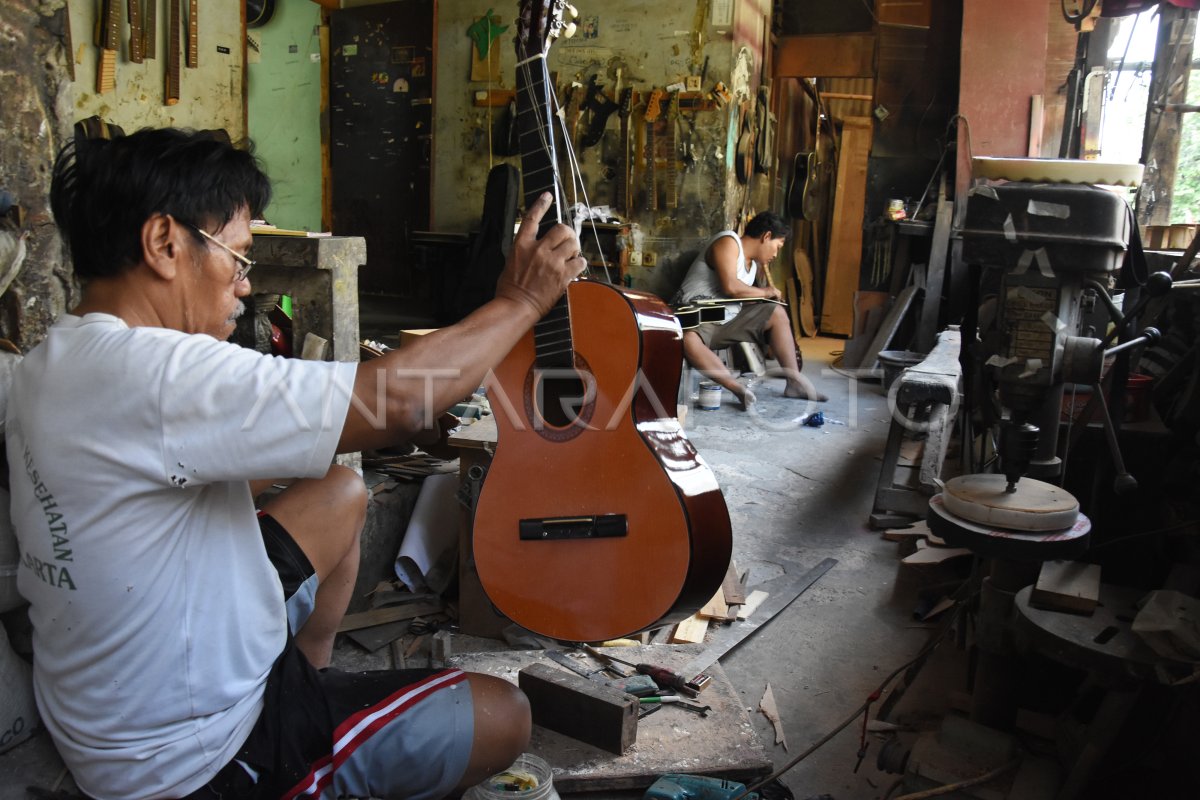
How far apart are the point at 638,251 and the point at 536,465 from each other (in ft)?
18.5

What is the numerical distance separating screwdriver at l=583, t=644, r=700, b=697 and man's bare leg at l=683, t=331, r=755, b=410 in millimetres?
3758

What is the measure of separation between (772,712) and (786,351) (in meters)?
4.74

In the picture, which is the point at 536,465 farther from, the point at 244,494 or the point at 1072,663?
the point at 1072,663

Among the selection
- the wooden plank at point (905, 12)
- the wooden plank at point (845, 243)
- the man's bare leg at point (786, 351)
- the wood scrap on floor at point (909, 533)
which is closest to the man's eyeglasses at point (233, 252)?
the wood scrap on floor at point (909, 533)

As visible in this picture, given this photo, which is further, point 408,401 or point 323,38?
point 323,38

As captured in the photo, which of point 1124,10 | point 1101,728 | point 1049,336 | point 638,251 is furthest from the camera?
point 638,251

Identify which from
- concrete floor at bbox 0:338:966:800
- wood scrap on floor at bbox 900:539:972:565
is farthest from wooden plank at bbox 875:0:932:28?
wood scrap on floor at bbox 900:539:972:565

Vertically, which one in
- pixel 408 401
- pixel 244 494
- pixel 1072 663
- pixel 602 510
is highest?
pixel 408 401

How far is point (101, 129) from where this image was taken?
13.6ft

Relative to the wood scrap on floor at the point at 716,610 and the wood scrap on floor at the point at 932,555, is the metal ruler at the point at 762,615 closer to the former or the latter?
the wood scrap on floor at the point at 716,610

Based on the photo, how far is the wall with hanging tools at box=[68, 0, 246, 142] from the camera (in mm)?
5020

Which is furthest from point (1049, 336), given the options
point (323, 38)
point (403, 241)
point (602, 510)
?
point (323, 38)

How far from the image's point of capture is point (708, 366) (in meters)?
6.34

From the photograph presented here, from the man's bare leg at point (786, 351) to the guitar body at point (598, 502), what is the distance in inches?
182
